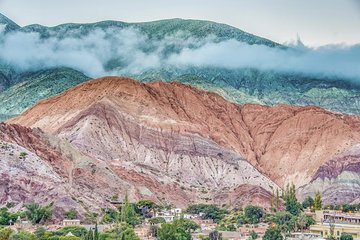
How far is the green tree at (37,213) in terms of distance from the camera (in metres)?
110

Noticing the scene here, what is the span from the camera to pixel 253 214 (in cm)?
13062

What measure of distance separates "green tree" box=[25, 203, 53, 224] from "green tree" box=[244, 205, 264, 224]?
30898 mm

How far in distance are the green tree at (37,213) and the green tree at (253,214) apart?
30898 mm

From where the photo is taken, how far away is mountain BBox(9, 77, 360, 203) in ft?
548

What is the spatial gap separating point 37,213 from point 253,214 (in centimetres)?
3523

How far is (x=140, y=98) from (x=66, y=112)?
16.6 m

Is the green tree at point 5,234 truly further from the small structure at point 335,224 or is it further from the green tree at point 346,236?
the small structure at point 335,224

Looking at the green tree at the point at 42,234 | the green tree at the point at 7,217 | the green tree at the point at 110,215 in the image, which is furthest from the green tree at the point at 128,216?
the green tree at the point at 42,234

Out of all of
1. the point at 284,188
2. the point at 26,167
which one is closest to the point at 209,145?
the point at 284,188

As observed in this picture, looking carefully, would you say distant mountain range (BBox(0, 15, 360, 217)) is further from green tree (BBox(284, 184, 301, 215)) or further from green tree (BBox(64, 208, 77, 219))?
green tree (BBox(284, 184, 301, 215))

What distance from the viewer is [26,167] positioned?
12544 cm

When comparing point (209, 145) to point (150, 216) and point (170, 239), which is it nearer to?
point (150, 216)

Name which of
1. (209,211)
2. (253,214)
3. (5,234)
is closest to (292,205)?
(253,214)

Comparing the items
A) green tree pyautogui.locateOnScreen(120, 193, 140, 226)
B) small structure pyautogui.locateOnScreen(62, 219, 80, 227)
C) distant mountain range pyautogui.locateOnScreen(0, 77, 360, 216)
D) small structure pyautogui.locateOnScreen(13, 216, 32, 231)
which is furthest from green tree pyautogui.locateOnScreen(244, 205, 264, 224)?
small structure pyautogui.locateOnScreen(13, 216, 32, 231)
